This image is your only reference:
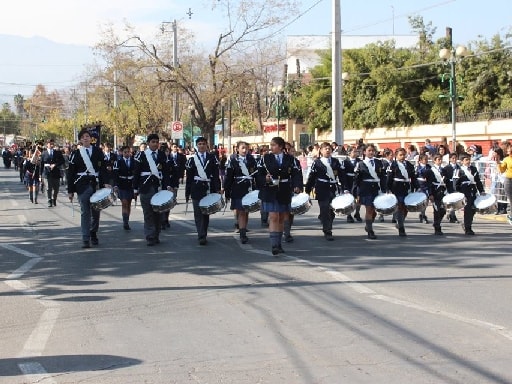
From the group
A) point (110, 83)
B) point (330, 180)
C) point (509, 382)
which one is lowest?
point (509, 382)

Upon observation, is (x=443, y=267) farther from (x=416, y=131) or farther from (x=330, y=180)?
(x=416, y=131)

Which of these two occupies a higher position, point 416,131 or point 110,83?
point 110,83

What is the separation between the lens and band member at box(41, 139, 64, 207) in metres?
23.6

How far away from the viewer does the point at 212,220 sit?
765 inches

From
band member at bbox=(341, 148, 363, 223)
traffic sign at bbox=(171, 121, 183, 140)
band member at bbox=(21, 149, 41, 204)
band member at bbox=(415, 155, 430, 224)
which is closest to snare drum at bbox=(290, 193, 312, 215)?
band member at bbox=(341, 148, 363, 223)

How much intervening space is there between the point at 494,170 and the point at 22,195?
59.5ft

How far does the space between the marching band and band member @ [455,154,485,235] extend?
0.02 meters

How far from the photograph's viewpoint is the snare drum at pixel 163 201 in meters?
14.0

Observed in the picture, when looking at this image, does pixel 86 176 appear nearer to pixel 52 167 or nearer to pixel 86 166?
pixel 86 166

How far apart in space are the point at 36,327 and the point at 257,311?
226 centimetres

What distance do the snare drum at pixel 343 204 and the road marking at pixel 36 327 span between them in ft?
17.4

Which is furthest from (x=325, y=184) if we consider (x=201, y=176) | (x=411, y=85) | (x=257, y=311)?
(x=411, y=85)

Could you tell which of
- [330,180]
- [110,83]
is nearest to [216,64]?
[110,83]

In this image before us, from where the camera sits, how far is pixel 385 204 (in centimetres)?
1492
